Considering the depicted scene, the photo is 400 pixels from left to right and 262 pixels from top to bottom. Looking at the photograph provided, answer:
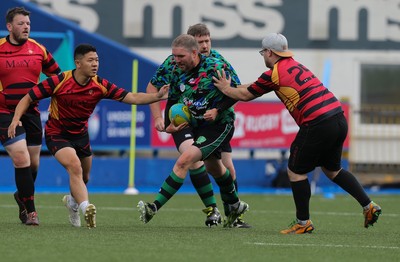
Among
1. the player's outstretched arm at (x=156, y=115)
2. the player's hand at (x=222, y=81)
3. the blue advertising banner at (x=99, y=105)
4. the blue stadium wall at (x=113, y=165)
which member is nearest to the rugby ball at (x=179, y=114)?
the player's outstretched arm at (x=156, y=115)

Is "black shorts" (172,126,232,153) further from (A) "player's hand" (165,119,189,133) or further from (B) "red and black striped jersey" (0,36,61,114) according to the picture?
(B) "red and black striped jersey" (0,36,61,114)

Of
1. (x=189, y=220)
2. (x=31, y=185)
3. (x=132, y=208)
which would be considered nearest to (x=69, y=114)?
(x=31, y=185)

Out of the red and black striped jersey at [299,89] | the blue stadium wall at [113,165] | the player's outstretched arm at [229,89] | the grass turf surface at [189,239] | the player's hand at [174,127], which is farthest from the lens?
the blue stadium wall at [113,165]

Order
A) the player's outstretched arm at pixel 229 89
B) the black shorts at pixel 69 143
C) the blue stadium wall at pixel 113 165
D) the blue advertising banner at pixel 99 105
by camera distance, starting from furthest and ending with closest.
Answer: the blue stadium wall at pixel 113 165, the blue advertising banner at pixel 99 105, the black shorts at pixel 69 143, the player's outstretched arm at pixel 229 89

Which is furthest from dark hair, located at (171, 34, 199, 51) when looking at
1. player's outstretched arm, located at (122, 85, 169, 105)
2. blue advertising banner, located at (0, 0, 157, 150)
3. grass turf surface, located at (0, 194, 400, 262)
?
blue advertising banner, located at (0, 0, 157, 150)

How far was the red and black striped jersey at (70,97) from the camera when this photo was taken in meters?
10.6

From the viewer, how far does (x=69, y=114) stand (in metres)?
10.7

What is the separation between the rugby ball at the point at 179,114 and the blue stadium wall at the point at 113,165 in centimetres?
884

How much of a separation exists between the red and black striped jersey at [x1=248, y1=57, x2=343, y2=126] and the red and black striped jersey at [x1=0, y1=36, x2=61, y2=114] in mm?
2405

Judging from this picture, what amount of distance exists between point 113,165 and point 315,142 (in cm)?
1055

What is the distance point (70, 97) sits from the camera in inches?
418

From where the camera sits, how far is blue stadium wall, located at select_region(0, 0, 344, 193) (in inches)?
781

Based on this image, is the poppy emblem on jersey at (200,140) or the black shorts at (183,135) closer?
the poppy emblem on jersey at (200,140)

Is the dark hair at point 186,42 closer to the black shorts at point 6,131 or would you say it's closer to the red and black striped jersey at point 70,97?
the red and black striped jersey at point 70,97
